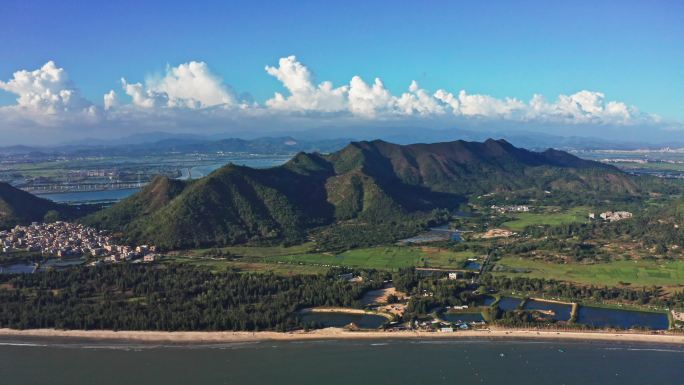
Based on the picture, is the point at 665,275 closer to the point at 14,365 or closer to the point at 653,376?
the point at 653,376

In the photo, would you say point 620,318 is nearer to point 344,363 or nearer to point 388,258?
point 344,363

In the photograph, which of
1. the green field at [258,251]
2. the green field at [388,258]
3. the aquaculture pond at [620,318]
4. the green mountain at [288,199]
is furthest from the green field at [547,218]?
the aquaculture pond at [620,318]

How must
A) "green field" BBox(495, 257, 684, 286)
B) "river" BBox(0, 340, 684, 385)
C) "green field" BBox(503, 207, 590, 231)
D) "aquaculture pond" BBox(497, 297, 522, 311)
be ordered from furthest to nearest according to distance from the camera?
"green field" BBox(503, 207, 590, 231) → "green field" BBox(495, 257, 684, 286) → "aquaculture pond" BBox(497, 297, 522, 311) → "river" BBox(0, 340, 684, 385)

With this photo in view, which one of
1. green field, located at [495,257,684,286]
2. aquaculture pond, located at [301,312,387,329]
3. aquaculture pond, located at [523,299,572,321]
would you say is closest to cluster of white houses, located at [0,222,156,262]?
aquaculture pond, located at [301,312,387,329]

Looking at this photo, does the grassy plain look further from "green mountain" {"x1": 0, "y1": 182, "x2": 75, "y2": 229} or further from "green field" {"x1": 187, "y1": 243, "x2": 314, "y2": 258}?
"green mountain" {"x1": 0, "y1": 182, "x2": 75, "y2": 229}

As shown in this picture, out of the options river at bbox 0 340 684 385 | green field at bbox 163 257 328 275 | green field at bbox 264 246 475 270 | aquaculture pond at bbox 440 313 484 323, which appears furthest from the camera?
green field at bbox 264 246 475 270

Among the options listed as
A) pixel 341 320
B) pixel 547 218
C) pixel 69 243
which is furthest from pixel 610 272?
pixel 69 243

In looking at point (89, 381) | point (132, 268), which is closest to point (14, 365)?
point (89, 381)
